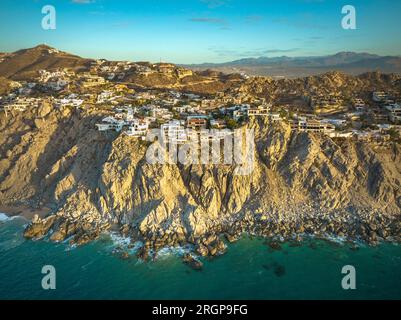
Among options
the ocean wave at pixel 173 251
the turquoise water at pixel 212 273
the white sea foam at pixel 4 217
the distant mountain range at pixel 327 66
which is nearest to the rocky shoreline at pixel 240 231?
the ocean wave at pixel 173 251

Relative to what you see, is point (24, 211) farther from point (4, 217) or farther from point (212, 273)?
point (212, 273)

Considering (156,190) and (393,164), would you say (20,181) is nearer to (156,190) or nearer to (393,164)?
(156,190)

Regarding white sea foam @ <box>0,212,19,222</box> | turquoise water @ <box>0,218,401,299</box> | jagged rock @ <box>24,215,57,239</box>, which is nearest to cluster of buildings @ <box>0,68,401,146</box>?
jagged rock @ <box>24,215,57,239</box>

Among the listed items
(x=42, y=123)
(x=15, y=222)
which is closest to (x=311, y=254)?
(x=15, y=222)

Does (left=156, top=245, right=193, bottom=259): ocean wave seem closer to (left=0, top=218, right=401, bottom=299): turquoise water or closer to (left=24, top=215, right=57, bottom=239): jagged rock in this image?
(left=0, top=218, right=401, bottom=299): turquoise water

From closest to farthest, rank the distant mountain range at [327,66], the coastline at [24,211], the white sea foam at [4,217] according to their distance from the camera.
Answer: the white sea foam at [4,217] → the coastline at [24,211] → the distant mountain range at [327,66]

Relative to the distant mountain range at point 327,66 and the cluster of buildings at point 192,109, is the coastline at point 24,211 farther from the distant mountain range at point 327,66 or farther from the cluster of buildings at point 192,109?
the distant mountain range at point 327,66
